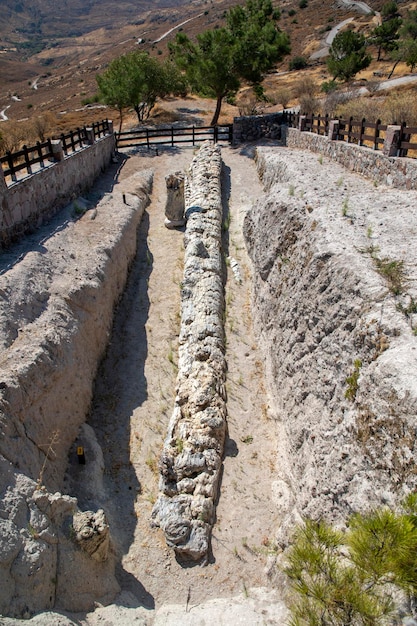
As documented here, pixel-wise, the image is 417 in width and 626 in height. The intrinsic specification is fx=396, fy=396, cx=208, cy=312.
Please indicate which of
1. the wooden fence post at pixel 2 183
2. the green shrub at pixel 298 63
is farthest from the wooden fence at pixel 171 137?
the green shrub at pixel 298 63

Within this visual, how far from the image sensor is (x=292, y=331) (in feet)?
31.9

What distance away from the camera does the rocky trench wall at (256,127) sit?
29.6 metres

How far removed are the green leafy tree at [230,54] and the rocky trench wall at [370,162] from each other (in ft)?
37.7

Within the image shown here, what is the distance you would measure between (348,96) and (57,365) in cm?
3674

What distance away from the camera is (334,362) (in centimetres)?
754

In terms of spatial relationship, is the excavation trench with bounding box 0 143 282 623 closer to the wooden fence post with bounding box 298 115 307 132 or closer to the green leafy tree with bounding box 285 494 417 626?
the green leafy tree with bounding box 285 494 417 626

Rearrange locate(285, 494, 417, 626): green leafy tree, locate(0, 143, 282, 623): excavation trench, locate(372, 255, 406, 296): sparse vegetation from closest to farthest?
locate(285, 494, 417, 626): green leafy tree
locate(0, 143, 282, 623): excavation trench
locate(372, 255, 406, 296): sparse vegetation

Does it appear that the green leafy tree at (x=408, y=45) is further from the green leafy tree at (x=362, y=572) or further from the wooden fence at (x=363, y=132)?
the green leafy tree at (x=362, y=572)

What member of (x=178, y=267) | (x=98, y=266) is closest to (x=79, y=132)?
(x=178, y=267)

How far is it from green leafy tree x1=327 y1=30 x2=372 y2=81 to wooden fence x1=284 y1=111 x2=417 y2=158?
23.0m

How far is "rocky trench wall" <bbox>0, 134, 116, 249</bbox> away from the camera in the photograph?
12641 millimetres

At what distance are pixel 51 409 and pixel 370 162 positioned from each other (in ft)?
44.1

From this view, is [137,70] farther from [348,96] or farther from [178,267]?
[178,267]

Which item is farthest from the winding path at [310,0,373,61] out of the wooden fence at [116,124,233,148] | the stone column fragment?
the stone column fragment
